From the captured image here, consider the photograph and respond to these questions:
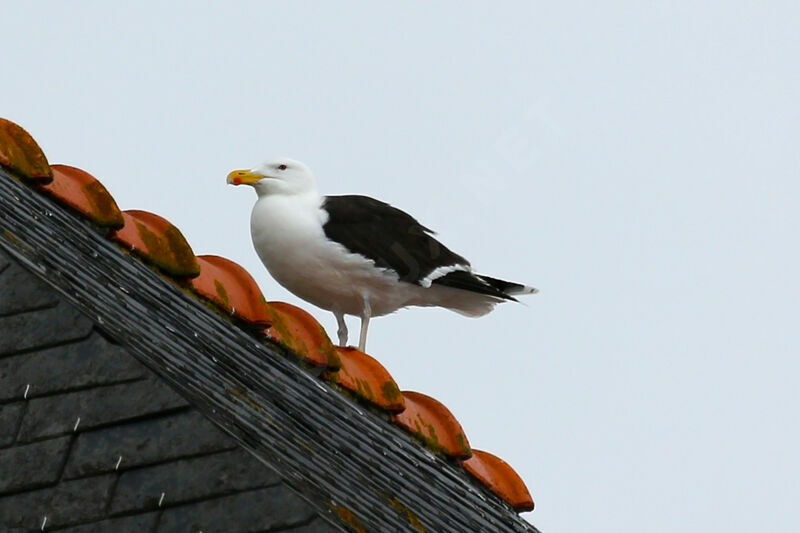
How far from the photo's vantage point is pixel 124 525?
3.07m

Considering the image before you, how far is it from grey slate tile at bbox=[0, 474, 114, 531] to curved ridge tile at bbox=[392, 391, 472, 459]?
2.95m

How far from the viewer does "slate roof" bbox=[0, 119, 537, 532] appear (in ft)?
10.4

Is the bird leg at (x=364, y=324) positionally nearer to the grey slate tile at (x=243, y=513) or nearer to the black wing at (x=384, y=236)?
the black wing at (x=384, y=236)

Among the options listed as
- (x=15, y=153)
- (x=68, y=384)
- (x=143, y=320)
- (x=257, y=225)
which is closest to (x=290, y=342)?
(x=15, y=153)

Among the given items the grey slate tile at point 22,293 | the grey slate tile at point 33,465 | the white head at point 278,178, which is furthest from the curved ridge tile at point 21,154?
the white head at point 278,178

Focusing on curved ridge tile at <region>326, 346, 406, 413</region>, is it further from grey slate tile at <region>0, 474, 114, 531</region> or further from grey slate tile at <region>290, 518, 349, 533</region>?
grey slate tile at <region>290, 518, 349, 533</region>

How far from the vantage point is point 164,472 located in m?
3.11

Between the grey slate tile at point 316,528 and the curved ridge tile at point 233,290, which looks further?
the curved ridge tile at point 233,290

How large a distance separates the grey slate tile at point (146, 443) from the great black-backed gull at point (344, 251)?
531 cm

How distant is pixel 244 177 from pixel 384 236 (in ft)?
2.85

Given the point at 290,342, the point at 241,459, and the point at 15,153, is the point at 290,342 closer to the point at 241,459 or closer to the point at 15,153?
the point at 15,153

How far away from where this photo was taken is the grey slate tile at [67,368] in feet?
10.6

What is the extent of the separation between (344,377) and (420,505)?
48.8 inches

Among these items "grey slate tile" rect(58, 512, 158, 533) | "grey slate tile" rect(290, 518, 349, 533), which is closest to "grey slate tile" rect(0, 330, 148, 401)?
"grey slate tile" rect(58, 512, 158, 533)
